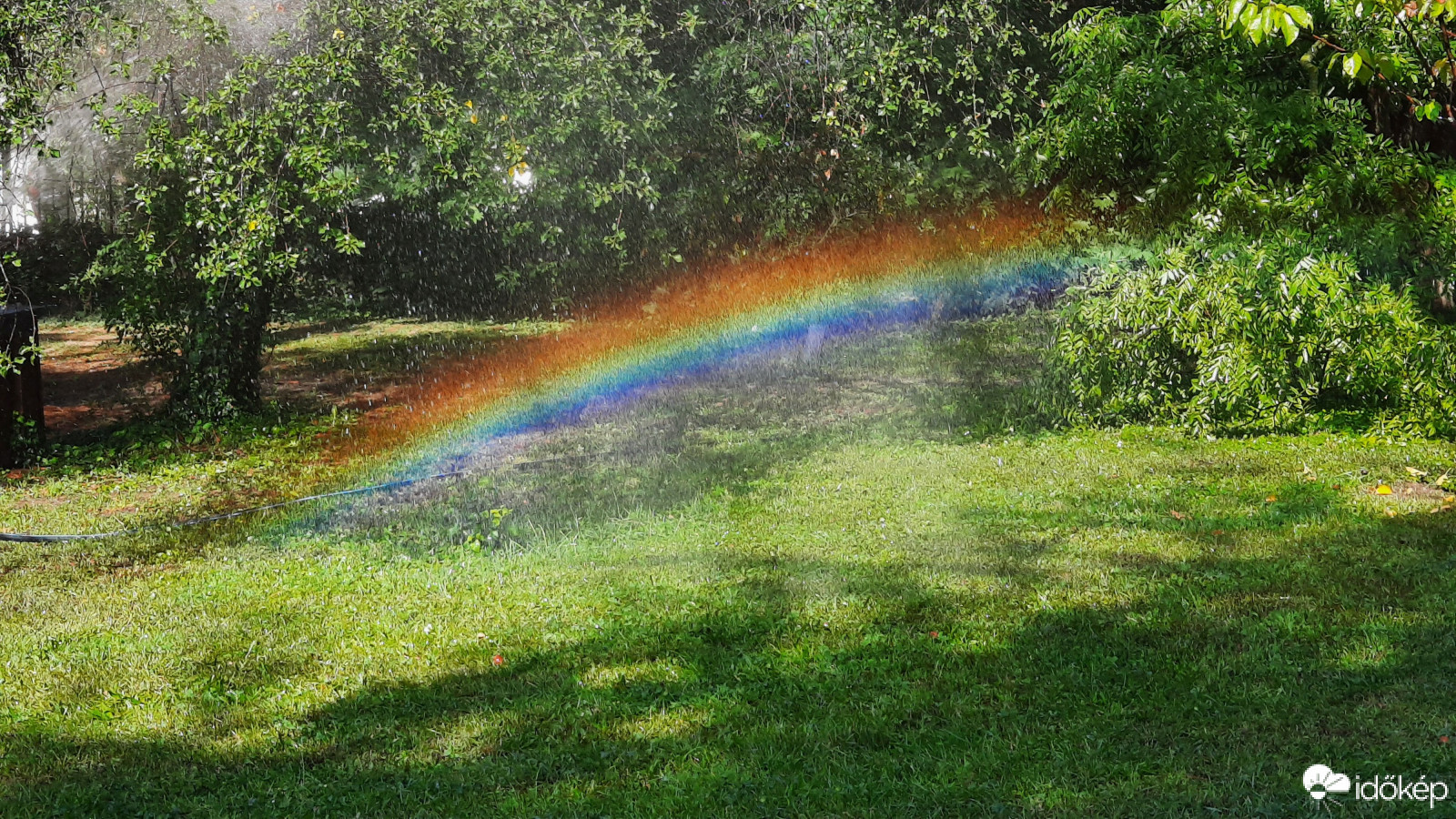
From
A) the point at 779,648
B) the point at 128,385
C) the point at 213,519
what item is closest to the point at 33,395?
the point at 128,385

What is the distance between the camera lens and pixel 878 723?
12.5 feet

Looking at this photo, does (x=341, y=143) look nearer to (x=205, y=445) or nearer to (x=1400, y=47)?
(x=205, y=445)

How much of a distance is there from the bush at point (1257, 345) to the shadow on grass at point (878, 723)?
3280 mm

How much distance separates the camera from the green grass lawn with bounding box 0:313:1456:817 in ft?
11.4

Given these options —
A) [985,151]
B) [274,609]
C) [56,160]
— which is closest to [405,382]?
[56,160]

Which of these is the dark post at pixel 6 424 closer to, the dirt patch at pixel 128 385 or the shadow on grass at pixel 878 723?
the dirt patch at pixel 128 385

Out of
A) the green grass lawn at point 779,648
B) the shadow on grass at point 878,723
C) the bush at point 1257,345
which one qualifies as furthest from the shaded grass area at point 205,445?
the bush at point 1257,345

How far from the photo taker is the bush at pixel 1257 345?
7.73 m

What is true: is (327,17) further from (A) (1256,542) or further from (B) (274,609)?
(A) (1256,542)

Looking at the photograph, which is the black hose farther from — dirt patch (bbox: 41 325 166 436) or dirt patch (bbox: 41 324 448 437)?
dirt patch (bbox: 41 325 166 436)

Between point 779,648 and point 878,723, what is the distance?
Answer: 2.56ft

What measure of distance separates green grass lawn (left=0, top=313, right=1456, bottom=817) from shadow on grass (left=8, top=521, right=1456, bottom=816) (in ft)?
0.04

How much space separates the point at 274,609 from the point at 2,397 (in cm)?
535

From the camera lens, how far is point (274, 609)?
5.31 meters
